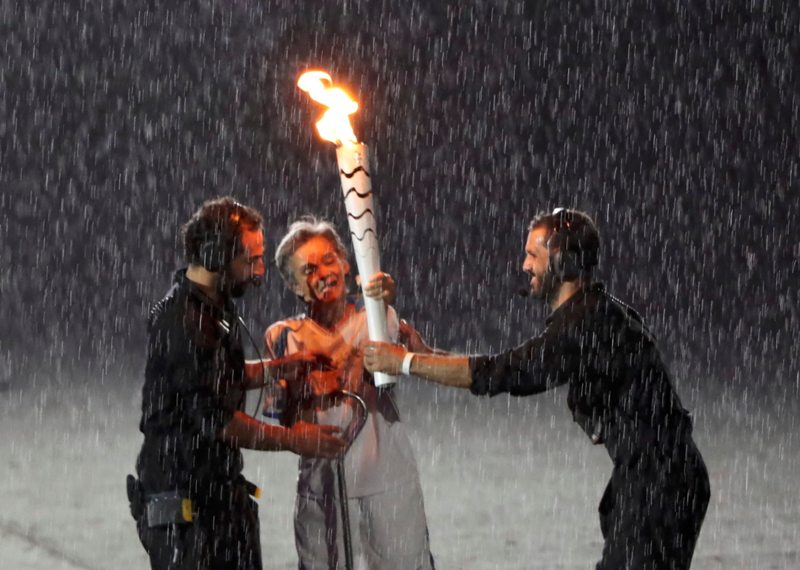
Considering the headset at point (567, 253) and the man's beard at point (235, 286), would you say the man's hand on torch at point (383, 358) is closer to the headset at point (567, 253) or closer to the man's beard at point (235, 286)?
the man's beard at point (235, 286)

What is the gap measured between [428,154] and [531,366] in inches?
521

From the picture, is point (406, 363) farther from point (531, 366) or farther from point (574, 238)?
point (574, 238)

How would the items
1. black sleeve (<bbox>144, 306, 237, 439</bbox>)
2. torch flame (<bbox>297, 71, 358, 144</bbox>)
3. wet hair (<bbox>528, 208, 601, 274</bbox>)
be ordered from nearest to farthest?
black sleeve (<bbox>144, 306, 237, 439</bbox>) < wet hair (<bbox>528, 208, 601, 274</bbox>) < torch flame (<bbox>297, 71, 358, 144</bbox>)

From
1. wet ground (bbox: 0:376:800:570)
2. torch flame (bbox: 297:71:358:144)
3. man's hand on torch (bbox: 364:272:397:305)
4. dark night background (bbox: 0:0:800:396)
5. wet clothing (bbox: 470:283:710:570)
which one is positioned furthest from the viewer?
dark night background (bbox: 0:0:800:396)

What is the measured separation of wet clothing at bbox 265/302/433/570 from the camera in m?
4.83

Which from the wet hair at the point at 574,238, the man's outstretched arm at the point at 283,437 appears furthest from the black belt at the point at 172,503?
the wet hair at the point at 574,238

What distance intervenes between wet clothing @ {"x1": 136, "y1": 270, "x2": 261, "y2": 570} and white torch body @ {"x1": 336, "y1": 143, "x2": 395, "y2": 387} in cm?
65

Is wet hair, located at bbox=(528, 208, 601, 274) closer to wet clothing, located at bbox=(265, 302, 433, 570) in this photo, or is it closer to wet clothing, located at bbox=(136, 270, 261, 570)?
Answer: wet clothing, located at bbox=(265, 302, 433, 570)

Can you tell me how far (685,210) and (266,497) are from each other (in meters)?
10.4

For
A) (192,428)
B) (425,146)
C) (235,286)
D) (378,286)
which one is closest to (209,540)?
(192,428)

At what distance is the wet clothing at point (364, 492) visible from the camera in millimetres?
4832

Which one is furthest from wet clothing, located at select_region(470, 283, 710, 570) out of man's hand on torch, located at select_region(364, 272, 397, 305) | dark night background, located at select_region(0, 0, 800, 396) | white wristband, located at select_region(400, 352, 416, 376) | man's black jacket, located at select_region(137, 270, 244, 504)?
dark night background, located at select_region(0, 0, 800, 396)

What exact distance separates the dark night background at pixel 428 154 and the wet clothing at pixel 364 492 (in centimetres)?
847

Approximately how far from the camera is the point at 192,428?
13.9ft
